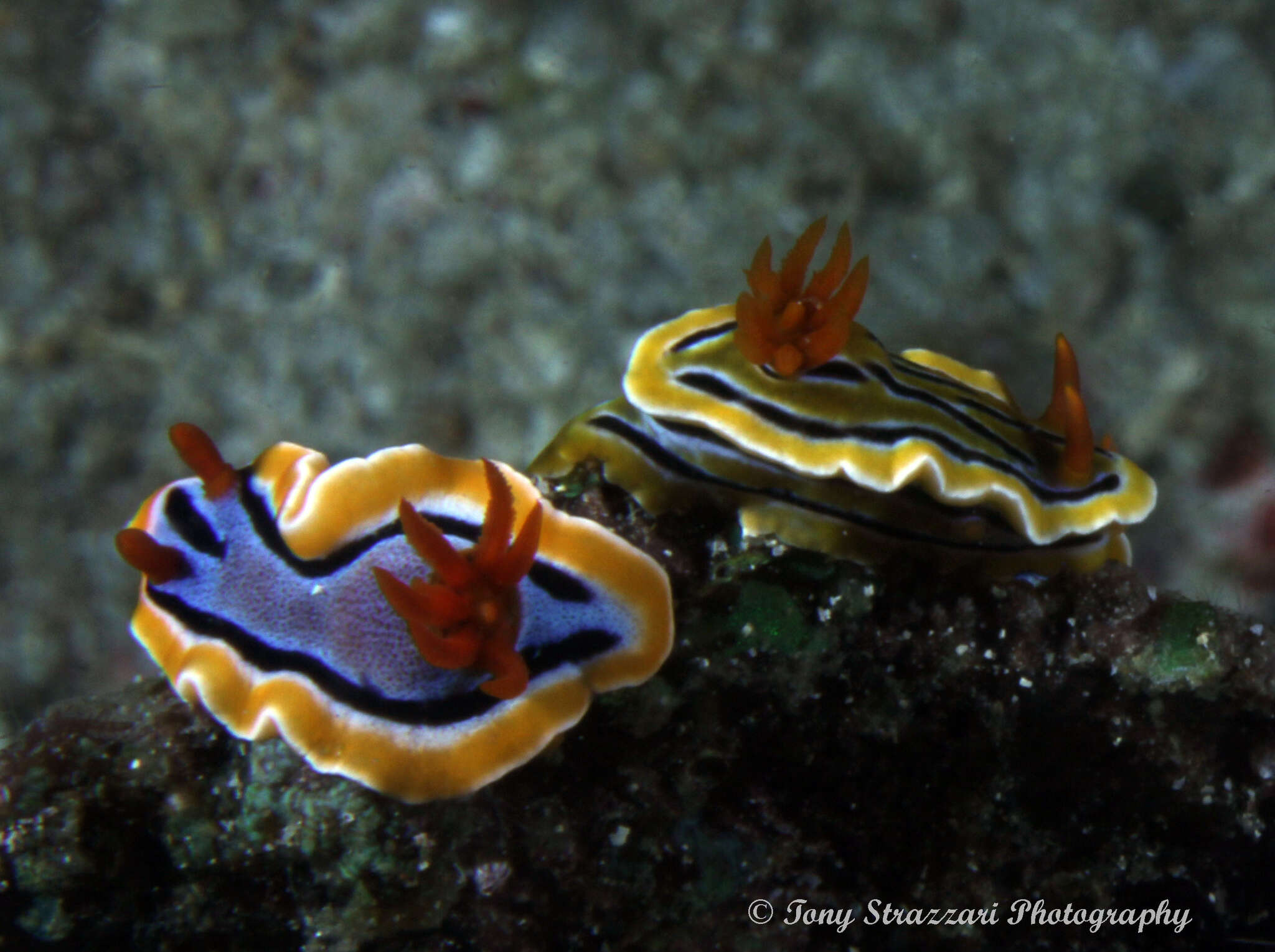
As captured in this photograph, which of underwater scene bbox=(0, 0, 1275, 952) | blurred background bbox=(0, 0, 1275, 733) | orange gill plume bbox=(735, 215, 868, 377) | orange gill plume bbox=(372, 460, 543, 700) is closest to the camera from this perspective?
orange gill plume bbox=(372, 460, 543, 700)

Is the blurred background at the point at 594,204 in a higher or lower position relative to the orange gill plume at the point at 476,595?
higher

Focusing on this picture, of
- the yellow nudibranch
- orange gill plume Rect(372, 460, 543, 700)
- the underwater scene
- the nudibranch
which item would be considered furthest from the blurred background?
orange gill plume Rect(372, 460, 543, 700)

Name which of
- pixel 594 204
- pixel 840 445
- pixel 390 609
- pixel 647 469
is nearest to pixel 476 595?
pixel 390 609

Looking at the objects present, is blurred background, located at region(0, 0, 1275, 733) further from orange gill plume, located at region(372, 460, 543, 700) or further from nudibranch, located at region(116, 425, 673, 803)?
orange gill plume, located at region(372, 460, 543, 700)

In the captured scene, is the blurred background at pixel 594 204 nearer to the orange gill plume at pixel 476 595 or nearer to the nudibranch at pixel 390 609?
the nudibranch at pixel 390 609

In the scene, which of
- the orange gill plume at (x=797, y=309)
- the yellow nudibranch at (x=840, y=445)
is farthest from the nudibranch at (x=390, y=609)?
the orange gill plume at (x=797, y=309)

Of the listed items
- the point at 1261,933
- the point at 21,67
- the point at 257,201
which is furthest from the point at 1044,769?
the point at 21,67
